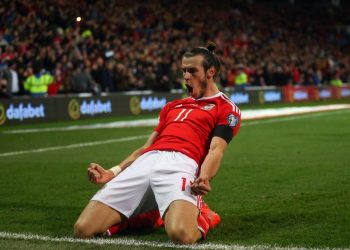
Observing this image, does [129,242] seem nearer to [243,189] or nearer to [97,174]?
[97,174]

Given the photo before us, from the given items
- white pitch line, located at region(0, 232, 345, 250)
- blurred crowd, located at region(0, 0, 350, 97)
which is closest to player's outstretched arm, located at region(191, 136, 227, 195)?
white pitch line, located at region(0, 232, 345, 250)

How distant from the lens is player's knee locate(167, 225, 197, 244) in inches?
219

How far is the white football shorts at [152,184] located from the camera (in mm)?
5902

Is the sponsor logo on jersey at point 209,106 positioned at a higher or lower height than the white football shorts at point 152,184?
higher

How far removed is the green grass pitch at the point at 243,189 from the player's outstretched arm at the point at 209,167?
0.50m

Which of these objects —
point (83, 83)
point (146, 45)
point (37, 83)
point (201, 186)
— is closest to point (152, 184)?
point (201, 186)

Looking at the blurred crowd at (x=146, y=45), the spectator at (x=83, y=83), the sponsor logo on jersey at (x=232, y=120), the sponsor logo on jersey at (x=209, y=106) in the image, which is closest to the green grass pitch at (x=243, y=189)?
the sponsor logo on jersey at (x=232, y=120)

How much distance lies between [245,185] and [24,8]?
18.8 m

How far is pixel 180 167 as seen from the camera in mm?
6059

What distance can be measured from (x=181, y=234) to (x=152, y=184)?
622 millimetres

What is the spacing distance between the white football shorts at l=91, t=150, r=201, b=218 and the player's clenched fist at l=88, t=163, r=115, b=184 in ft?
0.22

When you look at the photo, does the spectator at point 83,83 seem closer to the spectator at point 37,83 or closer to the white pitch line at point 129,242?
the spectator at point 37,83

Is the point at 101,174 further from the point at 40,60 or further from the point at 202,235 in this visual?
the point at 40,60

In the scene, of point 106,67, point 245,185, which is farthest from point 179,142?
point 106,67
